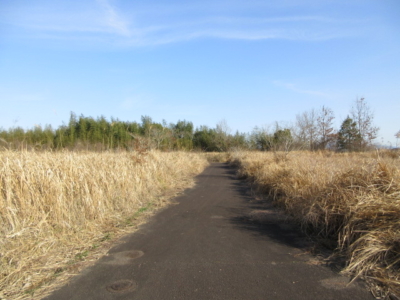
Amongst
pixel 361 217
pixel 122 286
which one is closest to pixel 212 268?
pixel 122 286

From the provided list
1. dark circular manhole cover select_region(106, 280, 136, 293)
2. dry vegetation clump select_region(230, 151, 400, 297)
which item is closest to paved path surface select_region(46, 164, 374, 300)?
dark circular manhole cover select_region(106, 280, 136, 293)

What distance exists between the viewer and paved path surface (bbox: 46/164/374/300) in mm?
3172

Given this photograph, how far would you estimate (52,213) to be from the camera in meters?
5.16

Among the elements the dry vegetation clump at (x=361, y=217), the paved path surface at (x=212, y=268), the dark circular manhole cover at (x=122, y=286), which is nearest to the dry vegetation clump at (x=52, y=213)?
the paved path surface at (x=212, y=268)

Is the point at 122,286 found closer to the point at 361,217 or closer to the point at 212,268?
the point at 212,268

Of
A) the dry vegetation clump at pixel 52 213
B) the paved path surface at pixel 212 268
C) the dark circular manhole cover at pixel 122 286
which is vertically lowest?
the dark circular manhole cover at pixel 122 286

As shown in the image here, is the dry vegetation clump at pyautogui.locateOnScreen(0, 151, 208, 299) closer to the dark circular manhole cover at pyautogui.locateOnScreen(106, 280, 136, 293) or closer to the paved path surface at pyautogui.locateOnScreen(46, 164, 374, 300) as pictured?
the paved path surface at pyautogui.locateOnScreen(46, 164, 374, 300)

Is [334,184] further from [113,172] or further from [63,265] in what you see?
[113,172]

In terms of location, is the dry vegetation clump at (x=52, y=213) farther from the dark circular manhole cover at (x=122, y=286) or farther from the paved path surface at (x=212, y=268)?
the dark circular manhole cover at (x=122, y=286)

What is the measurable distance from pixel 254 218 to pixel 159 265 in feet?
10.6

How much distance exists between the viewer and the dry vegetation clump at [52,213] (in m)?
3.74

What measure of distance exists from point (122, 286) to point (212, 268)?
3.98ft

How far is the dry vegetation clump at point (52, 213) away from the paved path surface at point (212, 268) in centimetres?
55

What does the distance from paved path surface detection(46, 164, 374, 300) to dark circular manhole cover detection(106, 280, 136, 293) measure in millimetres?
12
